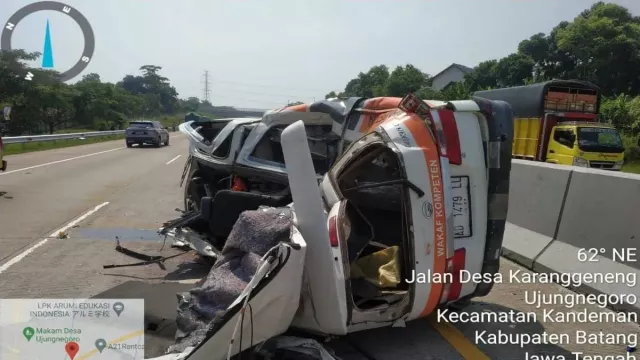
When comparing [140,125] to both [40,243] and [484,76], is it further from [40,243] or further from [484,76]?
[484,76]

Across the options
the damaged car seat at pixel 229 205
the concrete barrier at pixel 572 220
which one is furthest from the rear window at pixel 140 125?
the concrete barrier at pixel 572 220

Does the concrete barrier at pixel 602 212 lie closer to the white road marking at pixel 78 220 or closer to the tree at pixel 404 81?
the white road marking at pixel 78 220

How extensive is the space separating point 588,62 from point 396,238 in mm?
44038

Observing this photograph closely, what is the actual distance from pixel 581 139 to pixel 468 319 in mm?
14443

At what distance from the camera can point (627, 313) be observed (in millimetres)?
4270

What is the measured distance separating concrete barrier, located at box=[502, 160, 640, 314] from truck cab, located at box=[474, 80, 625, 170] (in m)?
11.0

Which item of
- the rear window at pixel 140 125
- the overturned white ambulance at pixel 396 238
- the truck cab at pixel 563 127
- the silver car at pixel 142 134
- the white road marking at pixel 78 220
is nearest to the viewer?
the overturned white ambulance at pixel 396 238

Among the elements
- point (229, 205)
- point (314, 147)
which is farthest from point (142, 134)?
point (229, 205)

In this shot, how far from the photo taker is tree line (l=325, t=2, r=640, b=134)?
3621 centimetres

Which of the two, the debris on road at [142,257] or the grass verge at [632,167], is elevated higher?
the debris on road at [142,257]

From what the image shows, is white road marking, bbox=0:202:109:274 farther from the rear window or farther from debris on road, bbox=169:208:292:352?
the rear window

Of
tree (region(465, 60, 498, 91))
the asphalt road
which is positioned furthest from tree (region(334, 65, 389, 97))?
the asphalt road

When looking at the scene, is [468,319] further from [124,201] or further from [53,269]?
[124,201]

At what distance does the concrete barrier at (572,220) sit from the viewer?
15.1 ft
